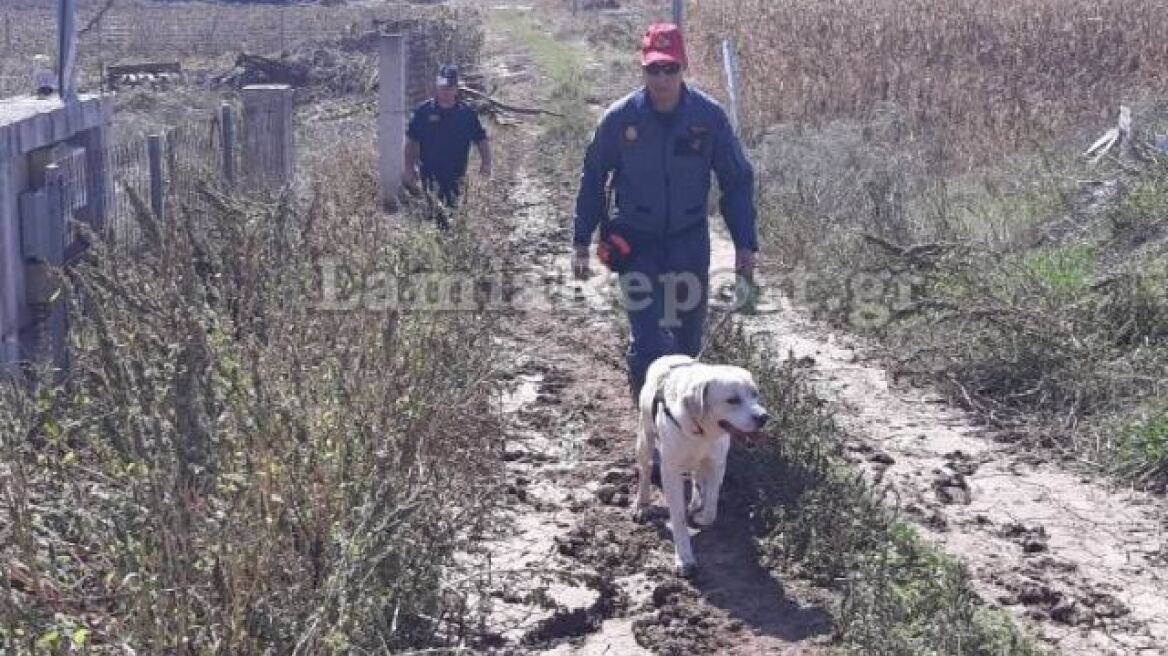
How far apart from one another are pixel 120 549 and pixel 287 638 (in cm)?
49

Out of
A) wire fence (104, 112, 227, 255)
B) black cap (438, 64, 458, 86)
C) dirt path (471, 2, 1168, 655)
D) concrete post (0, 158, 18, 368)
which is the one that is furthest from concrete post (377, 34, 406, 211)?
concrete post (0, 158, 18, 368)

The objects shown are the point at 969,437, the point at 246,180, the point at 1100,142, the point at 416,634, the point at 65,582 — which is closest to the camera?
the point at 65,582

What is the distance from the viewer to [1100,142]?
1255 centimetres

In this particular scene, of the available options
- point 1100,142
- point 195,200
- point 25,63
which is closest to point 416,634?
point 195,200

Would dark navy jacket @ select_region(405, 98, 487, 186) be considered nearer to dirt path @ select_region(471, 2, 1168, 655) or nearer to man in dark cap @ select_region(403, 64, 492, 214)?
man in dark cap @ select_region(403, 64, 492, 214)

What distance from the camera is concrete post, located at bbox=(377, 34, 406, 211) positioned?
48.8 feet

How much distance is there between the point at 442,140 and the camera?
11.1 meters

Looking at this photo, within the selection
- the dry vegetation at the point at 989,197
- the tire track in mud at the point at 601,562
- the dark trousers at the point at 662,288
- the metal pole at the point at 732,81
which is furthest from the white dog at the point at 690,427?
the metal pole at the point at 732,81

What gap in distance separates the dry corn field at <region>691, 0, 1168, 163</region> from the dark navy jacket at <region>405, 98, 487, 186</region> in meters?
5.41

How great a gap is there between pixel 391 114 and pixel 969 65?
7018 millimetres

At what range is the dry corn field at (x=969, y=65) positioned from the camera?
1505cm

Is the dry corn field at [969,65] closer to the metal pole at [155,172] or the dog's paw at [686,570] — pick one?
the metal pole at [155,172]

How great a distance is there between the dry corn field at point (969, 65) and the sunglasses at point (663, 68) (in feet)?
26.5

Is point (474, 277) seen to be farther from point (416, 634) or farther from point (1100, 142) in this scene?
point (1100, 142)
